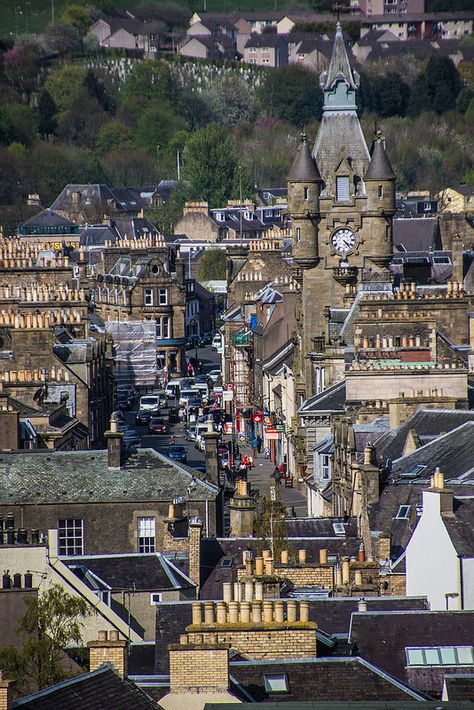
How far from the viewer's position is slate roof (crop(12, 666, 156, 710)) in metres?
38.5

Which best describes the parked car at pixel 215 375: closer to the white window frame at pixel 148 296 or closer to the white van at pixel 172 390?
the white van at pixel 172 390

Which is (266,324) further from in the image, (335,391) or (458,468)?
(458,468)

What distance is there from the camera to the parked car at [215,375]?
148 meters

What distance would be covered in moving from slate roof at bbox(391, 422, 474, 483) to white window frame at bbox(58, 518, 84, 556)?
782cm

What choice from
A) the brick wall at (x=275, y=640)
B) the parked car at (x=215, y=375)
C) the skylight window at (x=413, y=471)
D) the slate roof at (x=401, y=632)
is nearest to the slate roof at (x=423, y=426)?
the skylight window at (x=413, y=471)

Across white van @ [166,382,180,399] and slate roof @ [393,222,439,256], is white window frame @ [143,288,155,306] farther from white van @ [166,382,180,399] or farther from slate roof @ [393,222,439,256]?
white van @ [166,382,180,399]

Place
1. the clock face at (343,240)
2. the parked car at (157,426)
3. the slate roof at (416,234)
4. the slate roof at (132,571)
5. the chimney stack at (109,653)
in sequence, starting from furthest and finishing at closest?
1. the slate roof at (416,234)
2. the parked car at (157,426)
3. the clock face at (343,240)
4. the slate roof at (132,571)
5. the chimney stack at (109,653)

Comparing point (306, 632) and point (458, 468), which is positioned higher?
point (458, 468)

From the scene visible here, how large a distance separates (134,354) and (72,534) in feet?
261

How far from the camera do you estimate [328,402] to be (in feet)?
297

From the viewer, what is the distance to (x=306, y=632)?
139 feet

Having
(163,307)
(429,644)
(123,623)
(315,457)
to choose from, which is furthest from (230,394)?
(429,644)

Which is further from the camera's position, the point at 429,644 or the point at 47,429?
the point at 47,429

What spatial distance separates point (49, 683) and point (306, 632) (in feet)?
16.2
